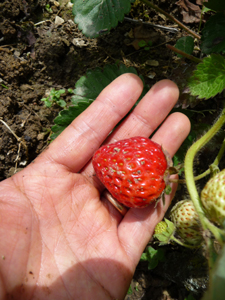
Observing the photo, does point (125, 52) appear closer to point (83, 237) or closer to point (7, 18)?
point (7, 18)

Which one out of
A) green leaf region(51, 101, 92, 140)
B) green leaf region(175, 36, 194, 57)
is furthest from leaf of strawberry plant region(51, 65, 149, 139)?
green leaf region(175, 36, 194, 57)

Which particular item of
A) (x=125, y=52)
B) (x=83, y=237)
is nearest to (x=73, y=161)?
(x=83, y=237)

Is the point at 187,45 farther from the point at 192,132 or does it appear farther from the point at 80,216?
the point at 80,216

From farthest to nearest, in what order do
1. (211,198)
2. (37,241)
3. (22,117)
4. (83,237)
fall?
1. (22,117)
2. (83,237)
3. (37,241)
4. (211,198)

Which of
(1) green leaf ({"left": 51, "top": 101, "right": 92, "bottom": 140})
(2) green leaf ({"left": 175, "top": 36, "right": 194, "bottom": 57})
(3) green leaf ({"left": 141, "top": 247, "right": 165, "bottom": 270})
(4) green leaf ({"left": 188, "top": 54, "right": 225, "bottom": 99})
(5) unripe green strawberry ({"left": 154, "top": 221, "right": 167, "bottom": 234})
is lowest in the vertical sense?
(3) green leaf ({"left": 141, "top": 247, "right": 165, "bottom": 270})

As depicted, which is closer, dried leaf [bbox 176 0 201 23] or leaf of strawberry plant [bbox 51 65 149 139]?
leaf of strawberry plant [bbox 51 65 149 139]

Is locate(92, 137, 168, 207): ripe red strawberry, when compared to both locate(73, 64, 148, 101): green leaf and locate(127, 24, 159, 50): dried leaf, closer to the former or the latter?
locate(73, 64, 148, 101): green leaf

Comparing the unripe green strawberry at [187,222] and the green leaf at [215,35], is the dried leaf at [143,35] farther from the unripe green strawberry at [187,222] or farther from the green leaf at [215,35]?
the unripe green strawberry at [187,222]
